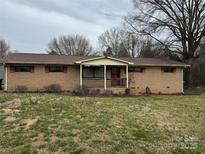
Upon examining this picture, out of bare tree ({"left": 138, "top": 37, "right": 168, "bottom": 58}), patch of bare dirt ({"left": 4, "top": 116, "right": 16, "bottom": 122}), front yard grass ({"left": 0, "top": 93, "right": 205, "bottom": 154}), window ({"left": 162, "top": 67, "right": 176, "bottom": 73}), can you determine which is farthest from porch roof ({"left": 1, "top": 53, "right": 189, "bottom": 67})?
patch of bare dirt ({"left": 4, "top": 116, "right": 16, "bottom": 122})

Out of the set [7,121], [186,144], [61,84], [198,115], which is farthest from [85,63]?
[186,144]

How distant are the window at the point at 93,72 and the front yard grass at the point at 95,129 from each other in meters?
14.0

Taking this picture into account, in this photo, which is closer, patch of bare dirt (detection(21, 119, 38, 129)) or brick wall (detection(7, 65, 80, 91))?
patch of bare dirt (detection(21, 119, 38, 129))

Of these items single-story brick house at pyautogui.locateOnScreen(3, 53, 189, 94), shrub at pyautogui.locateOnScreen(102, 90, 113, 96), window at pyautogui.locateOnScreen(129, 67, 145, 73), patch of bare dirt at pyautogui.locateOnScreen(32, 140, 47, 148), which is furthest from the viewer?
window at pyautogui.locateOnScreen(129, 67, 145, 73)

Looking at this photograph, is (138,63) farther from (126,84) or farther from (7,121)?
(7,121)

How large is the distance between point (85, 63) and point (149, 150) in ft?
64.0

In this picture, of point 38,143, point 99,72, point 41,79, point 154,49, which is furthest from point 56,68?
point 38,143

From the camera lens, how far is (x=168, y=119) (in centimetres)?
1372

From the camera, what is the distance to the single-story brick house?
88.4 ft

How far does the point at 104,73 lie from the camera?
94.4ft

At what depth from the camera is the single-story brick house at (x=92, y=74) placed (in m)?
26.9

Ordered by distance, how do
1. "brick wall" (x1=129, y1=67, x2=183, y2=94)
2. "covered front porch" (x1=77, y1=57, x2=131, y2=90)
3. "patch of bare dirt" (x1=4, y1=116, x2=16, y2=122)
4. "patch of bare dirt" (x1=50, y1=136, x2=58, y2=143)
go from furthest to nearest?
"brick wall" (x1=129, y1=67, x2=183, y2=94) < "covered front porch" (x1=77, y1=57, x2=131, y2=90) < "patch of bare dirt" (x1=4, y1=116, x2=16, y2=122) < "patch of bare dirt" (x1=50, y1=136, x2=58, y2=143)

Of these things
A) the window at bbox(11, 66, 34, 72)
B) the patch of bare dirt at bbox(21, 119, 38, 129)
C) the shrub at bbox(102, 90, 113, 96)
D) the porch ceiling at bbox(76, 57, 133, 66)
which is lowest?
the patch of bare dirt at bbox(21, 119, 38, 129)

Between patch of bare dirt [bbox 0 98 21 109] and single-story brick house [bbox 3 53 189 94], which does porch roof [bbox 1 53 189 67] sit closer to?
single-story brick house [bbox 3 53 189 94]
